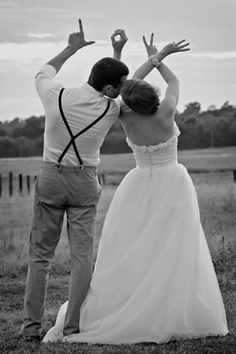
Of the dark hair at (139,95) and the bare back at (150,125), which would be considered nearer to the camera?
the dark hair at (139,95)

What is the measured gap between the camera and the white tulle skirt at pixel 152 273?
646cm

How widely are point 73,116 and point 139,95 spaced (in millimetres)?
542

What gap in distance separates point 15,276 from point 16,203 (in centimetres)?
2211

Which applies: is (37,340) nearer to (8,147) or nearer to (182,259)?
(182,259)

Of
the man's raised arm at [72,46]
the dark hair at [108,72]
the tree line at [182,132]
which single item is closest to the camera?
the dark hair at [108,72]

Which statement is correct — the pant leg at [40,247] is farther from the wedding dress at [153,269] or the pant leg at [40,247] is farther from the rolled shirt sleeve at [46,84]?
the rolled shirt sleeve at [46,84]

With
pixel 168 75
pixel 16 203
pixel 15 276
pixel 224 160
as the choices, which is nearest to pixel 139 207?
pixel 168 75

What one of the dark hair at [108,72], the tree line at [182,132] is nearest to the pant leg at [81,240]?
the dark hair at [108,72]

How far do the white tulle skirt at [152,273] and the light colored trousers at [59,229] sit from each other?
5.4 inches

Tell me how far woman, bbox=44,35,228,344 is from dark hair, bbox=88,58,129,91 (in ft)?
0.31

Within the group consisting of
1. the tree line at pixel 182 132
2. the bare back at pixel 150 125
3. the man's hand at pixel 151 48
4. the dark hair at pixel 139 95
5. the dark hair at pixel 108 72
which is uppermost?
the man's hand at pixel 151 48

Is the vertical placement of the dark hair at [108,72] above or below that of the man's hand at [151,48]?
below

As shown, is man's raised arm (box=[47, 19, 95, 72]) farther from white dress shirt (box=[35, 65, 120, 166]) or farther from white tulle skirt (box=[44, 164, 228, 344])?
white tulle skirt (box=[44, 164, 228, 344])

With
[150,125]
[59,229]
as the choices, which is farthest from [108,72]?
[59,229]
